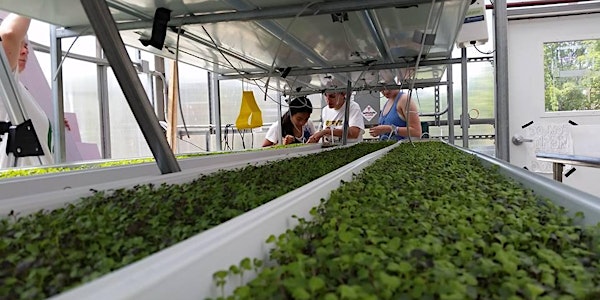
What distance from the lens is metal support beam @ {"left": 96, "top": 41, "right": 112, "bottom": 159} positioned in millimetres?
4656

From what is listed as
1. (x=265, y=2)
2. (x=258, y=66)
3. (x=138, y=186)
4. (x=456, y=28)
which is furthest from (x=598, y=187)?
(x=138, y=186)

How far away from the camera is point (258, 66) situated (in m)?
3.56

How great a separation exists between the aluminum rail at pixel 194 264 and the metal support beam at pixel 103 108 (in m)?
4.51

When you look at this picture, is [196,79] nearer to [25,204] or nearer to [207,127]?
[207,127]

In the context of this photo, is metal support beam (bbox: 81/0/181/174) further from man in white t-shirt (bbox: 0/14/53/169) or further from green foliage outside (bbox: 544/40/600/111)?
green foliage outside (bbox: 544/40/600/111)

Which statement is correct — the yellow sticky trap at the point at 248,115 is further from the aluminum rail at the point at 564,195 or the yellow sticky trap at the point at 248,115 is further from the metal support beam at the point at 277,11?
the aluminum rail at the point at 564,195

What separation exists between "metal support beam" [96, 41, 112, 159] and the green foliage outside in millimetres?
5315

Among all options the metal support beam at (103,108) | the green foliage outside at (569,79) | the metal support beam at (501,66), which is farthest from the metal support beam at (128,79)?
the green foliage outside at (569,79)

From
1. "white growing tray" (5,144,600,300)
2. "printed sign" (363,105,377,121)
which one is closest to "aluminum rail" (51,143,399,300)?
"white growing tray" (5,144,600,300)

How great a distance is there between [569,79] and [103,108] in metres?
5.68

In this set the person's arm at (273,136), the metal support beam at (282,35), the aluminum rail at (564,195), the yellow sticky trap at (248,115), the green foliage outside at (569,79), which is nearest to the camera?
the aluminum rail at (564,195)

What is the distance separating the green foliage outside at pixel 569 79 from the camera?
5.22m

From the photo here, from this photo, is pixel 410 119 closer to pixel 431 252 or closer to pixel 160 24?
pixel 160 24

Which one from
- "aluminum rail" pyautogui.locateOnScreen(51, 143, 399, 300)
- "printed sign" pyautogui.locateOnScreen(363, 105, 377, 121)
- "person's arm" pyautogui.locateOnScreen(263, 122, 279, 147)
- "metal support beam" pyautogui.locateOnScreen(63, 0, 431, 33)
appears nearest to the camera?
"aluminum rail" pyautogui.locateOnScreen(51, 143, 399, 300)
